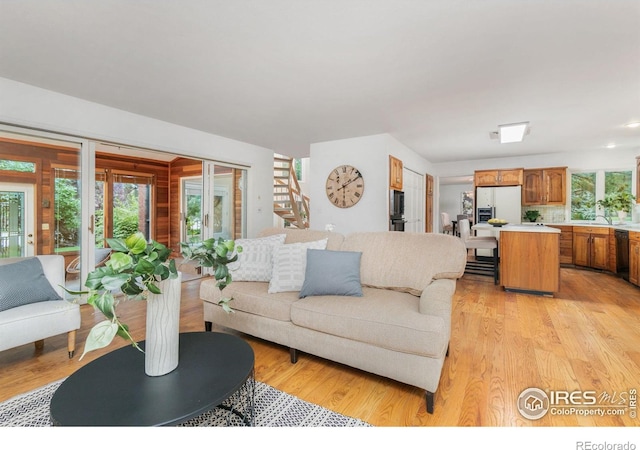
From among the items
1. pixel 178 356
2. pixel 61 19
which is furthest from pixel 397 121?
pixel 178 356

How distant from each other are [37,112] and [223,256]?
10.3 ft

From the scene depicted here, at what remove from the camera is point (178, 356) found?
138cm

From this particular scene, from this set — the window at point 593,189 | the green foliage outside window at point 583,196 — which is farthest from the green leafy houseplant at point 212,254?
the green foliage outside window at point 583,196

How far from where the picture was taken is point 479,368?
197 centimetres

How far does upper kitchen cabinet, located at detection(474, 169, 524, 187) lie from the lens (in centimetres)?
618

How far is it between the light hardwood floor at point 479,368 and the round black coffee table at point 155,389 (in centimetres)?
55

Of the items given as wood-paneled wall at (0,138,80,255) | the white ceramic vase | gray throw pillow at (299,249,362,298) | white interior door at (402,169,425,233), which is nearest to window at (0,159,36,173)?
wood-paneled wall at (0,138,80,255)

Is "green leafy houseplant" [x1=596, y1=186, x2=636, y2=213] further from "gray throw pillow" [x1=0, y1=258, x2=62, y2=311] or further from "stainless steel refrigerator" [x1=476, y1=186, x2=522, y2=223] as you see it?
"gray throw pillow" [x1=0, y1=258, x2=62, y2=311]

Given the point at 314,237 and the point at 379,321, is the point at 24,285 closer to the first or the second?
the point at 314,237

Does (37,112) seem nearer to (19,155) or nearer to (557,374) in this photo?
(19,155)

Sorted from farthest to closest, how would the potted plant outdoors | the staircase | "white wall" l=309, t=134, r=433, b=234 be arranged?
the staircase
the potted plant outdoors
"white wall" l=309, t=134, r=433, b=234

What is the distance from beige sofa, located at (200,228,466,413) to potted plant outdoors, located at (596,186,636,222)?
517cm

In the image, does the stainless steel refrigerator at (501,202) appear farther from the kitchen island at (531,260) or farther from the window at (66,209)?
the window at (66,209)

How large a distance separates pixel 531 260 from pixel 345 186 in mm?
2856
